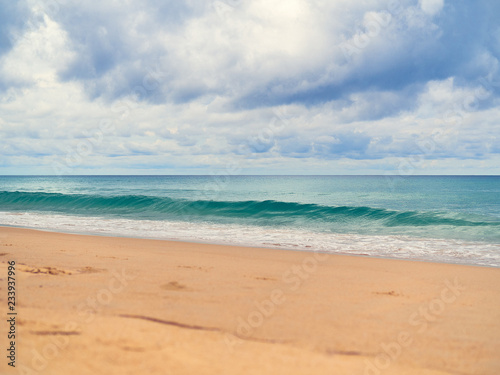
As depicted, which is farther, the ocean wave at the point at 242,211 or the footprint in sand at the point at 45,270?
the ocean wave at the point at 242,211

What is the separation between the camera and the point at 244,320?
14.6 feet

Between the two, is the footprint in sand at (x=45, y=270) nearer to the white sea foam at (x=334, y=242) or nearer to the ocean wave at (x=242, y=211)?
the white sea foam at (x=334, y=242)

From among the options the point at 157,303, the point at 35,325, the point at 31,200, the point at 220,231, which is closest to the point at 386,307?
the point at 157,303

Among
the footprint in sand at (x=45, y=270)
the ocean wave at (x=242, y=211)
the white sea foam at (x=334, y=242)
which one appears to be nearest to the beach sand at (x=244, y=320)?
the footprint in sand at (x=45, y=270)

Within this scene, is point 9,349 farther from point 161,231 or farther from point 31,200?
point 31,200

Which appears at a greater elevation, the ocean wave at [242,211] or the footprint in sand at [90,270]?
the ocean wave at [242,211]

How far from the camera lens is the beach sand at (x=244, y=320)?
354 centimetres

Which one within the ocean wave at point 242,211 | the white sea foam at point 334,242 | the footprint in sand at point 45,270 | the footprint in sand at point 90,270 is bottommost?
the white sea foam at point 334,242

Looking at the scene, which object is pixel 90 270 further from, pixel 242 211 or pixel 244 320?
pixel 242 211

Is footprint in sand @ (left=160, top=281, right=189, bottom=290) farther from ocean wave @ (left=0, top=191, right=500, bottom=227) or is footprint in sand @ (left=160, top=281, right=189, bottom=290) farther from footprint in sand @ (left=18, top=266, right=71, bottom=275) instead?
ocean wave @ (left=0, top=191, right=500, bottom=227)

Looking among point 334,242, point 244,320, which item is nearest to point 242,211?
point 334,242

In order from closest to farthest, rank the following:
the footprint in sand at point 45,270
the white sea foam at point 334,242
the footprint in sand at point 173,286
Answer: the footprint in sand at point 173,286, the footprint in sand at point 45,270, the white sea foam at point 334,242

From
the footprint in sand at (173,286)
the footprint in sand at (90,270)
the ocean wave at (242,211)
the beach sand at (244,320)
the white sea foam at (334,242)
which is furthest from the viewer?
the ocean wave at (242,211)

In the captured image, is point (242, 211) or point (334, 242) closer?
point (334, 242)
